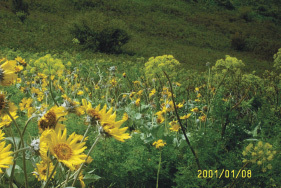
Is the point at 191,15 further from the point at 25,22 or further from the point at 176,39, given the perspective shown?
the point at 25,22

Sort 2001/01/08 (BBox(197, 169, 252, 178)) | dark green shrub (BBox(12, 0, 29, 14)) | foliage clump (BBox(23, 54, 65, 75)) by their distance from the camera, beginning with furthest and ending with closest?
1. dark green shrub (BBox(12, 0, 29, 14))
2. foliage clump (BBox(23, 54, 65, 75))
3. 2001/01/08 (BBox(197, 169, 252, 178))

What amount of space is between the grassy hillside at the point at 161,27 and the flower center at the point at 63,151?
873 centimetres

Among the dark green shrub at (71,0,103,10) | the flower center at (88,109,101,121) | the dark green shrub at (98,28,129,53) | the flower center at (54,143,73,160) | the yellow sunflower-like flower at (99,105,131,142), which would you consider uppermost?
the flower center at (88,109,101,121)

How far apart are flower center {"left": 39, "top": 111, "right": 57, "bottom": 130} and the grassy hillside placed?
8.65 meters

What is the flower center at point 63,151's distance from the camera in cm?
55

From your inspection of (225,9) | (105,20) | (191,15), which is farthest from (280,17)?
(105,20)

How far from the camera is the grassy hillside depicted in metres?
11.0

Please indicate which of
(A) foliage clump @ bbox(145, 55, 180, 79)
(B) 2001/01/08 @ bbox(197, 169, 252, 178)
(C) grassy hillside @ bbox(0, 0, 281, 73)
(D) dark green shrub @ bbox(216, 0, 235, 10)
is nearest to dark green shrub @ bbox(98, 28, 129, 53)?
(C) grassy hillside @ bbox(0, 0, 281, 73)

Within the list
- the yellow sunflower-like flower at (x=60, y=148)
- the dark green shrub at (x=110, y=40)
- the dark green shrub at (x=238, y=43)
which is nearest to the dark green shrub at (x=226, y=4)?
the dark green shrub at (x=238, y=43)

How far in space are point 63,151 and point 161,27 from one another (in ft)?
58.1

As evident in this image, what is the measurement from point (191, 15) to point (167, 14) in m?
2.12

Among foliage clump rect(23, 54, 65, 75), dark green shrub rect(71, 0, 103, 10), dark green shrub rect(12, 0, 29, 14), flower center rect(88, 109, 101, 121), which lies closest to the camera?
flower center rect(88, 109, 101, 121)

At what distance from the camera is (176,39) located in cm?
1633

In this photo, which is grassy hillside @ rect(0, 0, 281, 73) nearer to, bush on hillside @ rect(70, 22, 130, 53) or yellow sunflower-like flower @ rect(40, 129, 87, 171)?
bush on hillside @ rect(70, 22, 130, 53)
